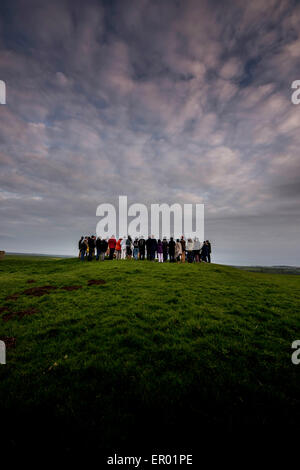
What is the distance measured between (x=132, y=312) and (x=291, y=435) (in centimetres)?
751

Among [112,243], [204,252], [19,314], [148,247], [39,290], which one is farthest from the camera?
[204,252]

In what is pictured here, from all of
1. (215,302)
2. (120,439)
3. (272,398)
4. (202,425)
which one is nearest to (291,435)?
(272,398)

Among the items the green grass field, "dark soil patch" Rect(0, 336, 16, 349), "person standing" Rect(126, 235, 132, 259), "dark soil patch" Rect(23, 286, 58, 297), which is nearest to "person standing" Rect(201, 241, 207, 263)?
"person standing" Rect(126, 235, 132, 259)

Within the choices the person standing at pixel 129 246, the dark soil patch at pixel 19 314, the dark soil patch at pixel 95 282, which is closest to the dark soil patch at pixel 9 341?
the dark soil patch at pixel 19 314

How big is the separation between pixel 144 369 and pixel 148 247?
73.3ft

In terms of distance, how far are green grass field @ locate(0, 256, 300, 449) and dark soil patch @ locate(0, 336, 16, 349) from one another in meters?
0.09

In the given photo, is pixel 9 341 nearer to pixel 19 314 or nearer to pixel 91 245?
pixel 19 314

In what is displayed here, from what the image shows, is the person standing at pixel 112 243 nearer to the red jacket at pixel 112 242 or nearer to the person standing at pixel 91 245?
the red jacket at pixel 112 242

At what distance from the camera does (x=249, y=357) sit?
Answer: 6.71m

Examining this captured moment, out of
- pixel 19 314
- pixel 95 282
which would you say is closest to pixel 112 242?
pixel 95 282

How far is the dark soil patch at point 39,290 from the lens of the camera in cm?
1421

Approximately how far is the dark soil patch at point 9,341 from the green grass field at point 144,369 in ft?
0.29

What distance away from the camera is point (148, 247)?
28250 mm

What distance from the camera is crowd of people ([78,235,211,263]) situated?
28219 mm
